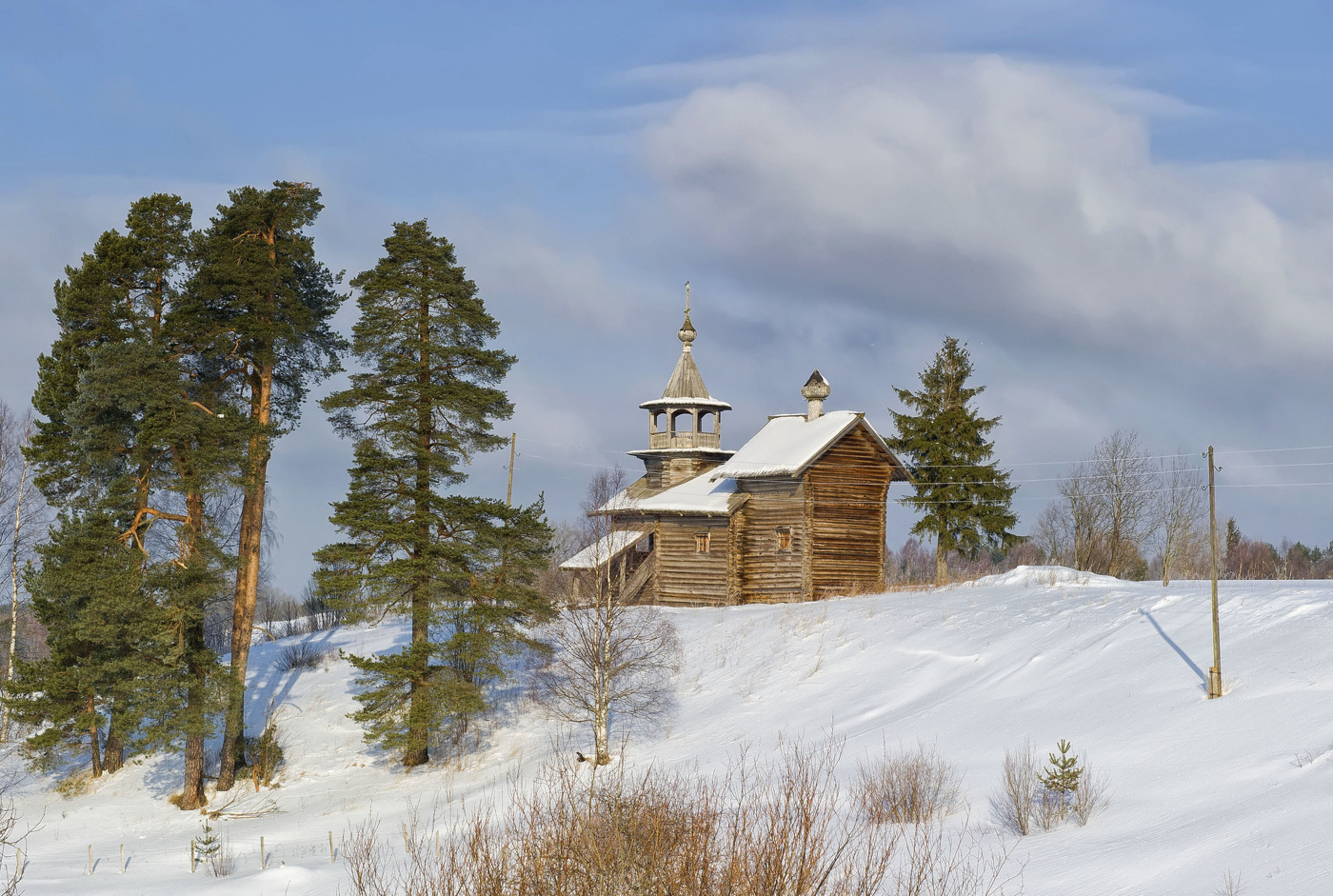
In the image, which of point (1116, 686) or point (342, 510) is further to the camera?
point (342, 510)

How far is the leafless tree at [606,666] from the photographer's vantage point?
25266 mm

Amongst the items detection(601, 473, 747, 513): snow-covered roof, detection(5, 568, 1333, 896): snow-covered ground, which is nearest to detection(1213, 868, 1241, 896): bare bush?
detection(5, 568, 1333, 896): snow-covered ground

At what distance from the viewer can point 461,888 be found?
27.7 feet

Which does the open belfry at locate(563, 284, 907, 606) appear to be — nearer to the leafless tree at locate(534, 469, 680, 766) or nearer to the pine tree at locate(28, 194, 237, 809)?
the leafless tree at locate(534, 469, 680, 766)

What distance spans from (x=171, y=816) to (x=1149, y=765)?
20.6 meters

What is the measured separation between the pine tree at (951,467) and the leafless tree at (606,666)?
15542mm

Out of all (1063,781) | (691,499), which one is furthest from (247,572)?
(1063,781)

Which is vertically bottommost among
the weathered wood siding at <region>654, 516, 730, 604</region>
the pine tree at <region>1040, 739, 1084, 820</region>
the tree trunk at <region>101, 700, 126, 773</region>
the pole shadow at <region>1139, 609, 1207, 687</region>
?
the tree trunk at <region>101, 700, 126, 773</region>

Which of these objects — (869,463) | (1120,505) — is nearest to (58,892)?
(869,463)

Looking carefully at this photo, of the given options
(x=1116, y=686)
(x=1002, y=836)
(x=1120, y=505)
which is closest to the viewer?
(x=1002, y=836)

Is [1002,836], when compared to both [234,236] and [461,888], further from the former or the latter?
[234,236]

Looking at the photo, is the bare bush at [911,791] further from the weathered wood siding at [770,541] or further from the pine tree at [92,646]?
the weathered wood siding at [770,541]

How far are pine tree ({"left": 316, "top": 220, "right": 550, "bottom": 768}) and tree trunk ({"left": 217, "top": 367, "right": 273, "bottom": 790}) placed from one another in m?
1.94

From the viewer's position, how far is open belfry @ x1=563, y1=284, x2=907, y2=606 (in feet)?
129
